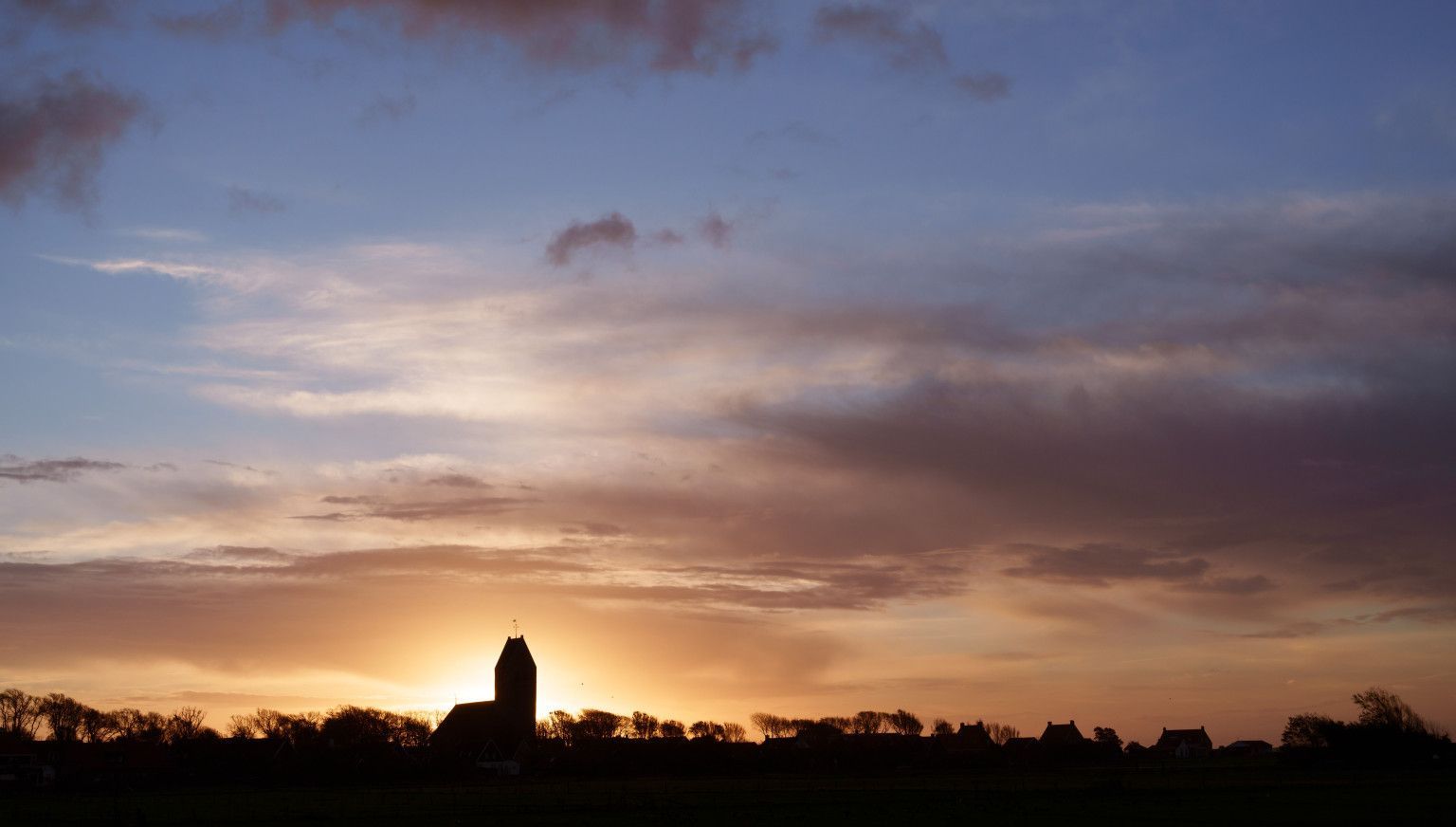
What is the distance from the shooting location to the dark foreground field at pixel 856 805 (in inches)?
2143

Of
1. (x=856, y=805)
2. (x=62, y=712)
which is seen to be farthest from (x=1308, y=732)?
(x=62, y=712)

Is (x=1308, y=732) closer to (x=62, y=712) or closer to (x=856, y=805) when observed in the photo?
(x=856, y=805)

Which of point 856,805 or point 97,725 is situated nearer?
point 856,805

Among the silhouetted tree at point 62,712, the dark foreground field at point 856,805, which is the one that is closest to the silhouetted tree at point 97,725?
the silhouetted tree at point 62,712

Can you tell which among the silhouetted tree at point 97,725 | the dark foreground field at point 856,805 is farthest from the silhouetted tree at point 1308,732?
the silhouetted tree at point 97,725

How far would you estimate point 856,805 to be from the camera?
65.9 m

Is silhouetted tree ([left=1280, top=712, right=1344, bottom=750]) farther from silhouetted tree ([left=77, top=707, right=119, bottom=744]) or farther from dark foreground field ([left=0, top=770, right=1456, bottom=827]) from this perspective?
silhouetted tree ([left=77, top=707, right=119, bottom=744])

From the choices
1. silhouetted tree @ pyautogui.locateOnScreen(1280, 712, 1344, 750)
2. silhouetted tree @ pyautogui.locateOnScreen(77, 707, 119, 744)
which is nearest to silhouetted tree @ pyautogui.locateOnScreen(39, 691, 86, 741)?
silhouetted tree @ pyautogui.locateOnScreen(77, 707, 119, 744)

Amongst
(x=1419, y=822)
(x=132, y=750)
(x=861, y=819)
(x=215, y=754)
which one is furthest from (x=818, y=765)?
(x=1419, y=822)

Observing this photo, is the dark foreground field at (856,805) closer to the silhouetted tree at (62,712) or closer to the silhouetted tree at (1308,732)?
the silhouetted tree at (1308,732)

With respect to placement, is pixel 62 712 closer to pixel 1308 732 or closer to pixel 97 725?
pixel 97 725

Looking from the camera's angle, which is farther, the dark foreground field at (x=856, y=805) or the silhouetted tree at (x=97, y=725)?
the silhouetted tree at (x=97, y=725)

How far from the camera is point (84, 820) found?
59188 millimetres

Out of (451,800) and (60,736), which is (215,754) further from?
(451,800)
